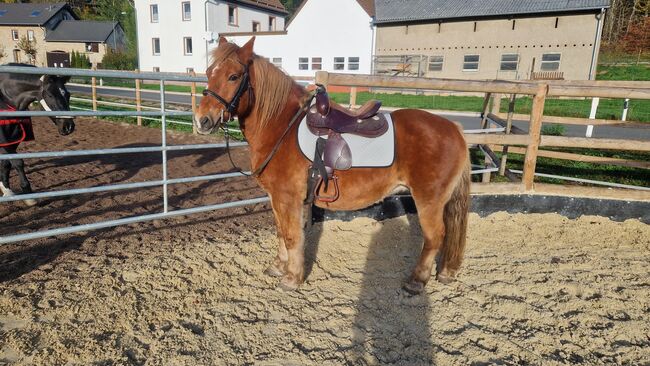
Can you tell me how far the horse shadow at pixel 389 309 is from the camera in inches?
95.4

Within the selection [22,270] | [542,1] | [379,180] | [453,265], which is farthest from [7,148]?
[542,1]

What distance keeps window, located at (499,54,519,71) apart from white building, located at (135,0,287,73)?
21.4m

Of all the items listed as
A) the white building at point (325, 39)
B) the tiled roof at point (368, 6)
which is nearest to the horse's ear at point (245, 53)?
the white building at point (325, 39)

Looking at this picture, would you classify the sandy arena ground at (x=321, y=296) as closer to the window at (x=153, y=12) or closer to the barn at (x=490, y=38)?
the barn at (x=490, y=38)

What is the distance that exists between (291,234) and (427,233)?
1.11 m

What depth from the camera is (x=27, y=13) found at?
46875mm

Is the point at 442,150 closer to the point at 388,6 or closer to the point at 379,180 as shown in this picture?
the point at 379,180

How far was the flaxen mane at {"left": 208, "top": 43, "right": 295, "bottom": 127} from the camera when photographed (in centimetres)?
283

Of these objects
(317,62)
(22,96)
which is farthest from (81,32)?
(22,96)

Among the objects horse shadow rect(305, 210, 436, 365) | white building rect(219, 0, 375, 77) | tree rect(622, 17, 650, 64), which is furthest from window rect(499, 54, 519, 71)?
horse shadow rect(305, 210, 436, 365)

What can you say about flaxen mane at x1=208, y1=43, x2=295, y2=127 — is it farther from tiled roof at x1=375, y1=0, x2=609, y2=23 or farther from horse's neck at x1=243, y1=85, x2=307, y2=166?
tiled roof at x1=375, y1=0, x2=609, y2=23

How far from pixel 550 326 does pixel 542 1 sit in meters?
26.7

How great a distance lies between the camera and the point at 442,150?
2.99 meters

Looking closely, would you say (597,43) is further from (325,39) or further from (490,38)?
(325,39)
